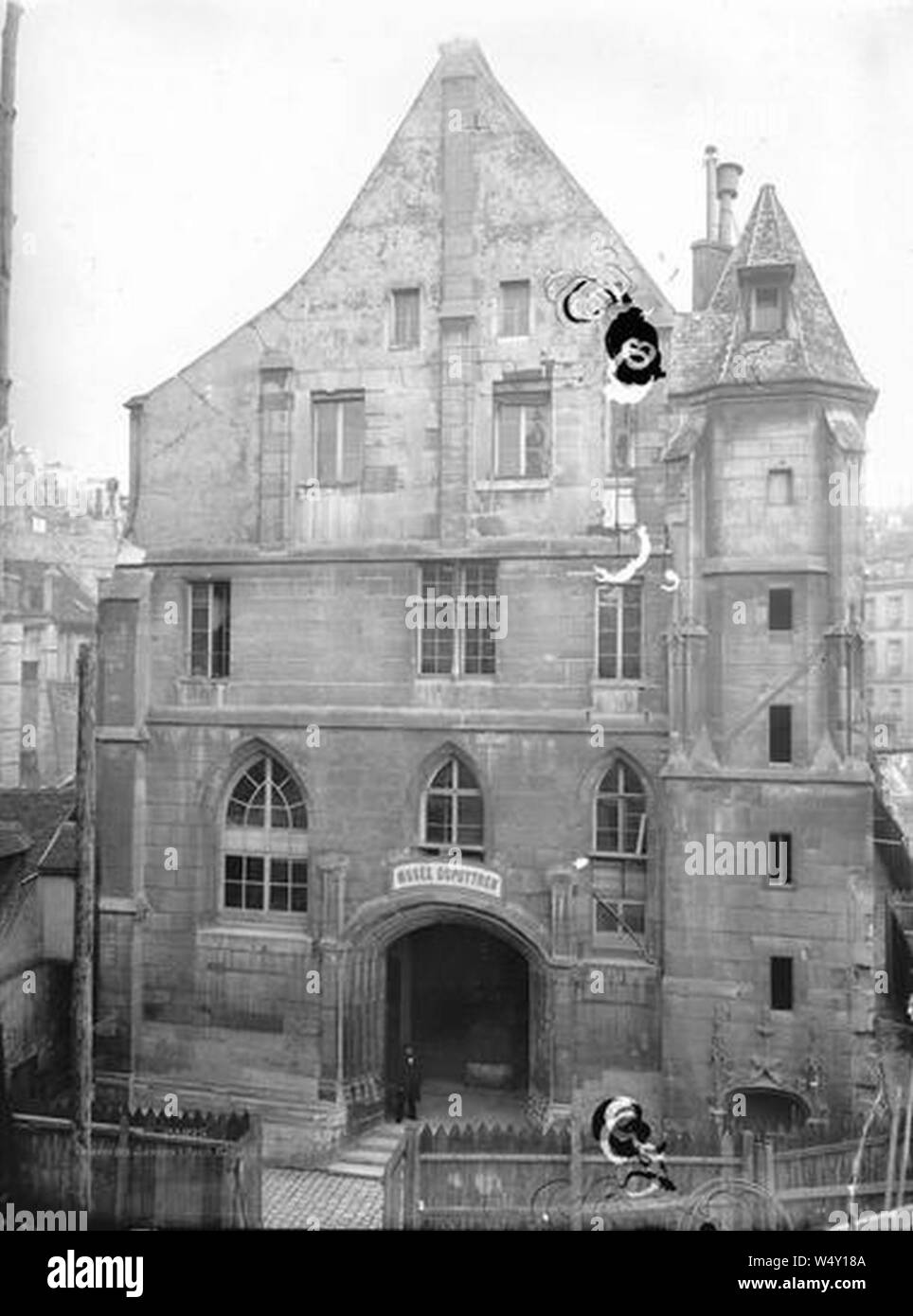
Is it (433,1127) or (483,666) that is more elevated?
(483,666)

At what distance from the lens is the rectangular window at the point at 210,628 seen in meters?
11.6

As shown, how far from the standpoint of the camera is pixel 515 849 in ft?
36.5

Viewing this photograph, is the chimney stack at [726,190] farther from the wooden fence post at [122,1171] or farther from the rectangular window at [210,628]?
the wooden fence post at [122,1171]

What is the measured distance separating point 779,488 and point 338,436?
157 inches

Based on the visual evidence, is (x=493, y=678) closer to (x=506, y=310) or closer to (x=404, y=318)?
(x=506, y=310)

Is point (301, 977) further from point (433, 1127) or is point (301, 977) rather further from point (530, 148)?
point (530, 148)

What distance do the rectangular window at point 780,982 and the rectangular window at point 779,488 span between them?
3.89 m

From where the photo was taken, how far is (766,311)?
35.1 feet
